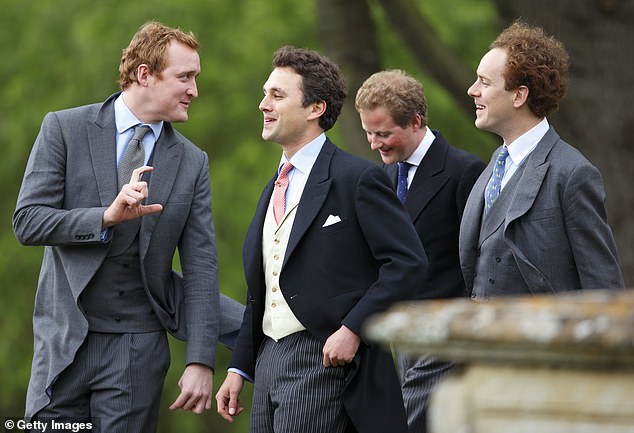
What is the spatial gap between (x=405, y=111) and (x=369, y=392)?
167 cm

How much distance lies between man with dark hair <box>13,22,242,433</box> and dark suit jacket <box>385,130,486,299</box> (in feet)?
3.40

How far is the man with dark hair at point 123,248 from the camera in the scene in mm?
5227

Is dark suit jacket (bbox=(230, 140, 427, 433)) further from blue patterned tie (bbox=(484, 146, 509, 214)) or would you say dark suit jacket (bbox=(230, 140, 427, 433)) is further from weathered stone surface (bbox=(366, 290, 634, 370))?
weathered stone surface (bbox=(366, 290, 634, 370))

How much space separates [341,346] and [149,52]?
1693 millimetres

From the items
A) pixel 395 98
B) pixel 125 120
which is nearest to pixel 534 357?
pixel 125 120

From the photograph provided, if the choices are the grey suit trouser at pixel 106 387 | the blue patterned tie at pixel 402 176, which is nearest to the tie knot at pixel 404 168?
the blue patterned tie at pixel 402 176

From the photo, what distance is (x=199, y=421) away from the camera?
1587 centimetres

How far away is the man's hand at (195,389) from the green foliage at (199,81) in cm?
769

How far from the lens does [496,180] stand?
536cm

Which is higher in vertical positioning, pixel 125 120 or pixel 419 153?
pixel 125 120

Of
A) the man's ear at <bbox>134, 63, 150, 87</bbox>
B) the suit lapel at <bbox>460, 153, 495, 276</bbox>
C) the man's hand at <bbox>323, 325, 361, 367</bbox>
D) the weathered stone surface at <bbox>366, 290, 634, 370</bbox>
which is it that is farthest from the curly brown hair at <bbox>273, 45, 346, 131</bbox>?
the weathered stone surface at <bbox>366, 290, 634, 370</bbox>

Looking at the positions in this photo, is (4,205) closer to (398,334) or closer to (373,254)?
(373,254)

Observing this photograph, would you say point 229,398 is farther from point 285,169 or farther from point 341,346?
point 285,169

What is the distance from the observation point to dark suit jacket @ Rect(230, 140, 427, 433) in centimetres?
491
